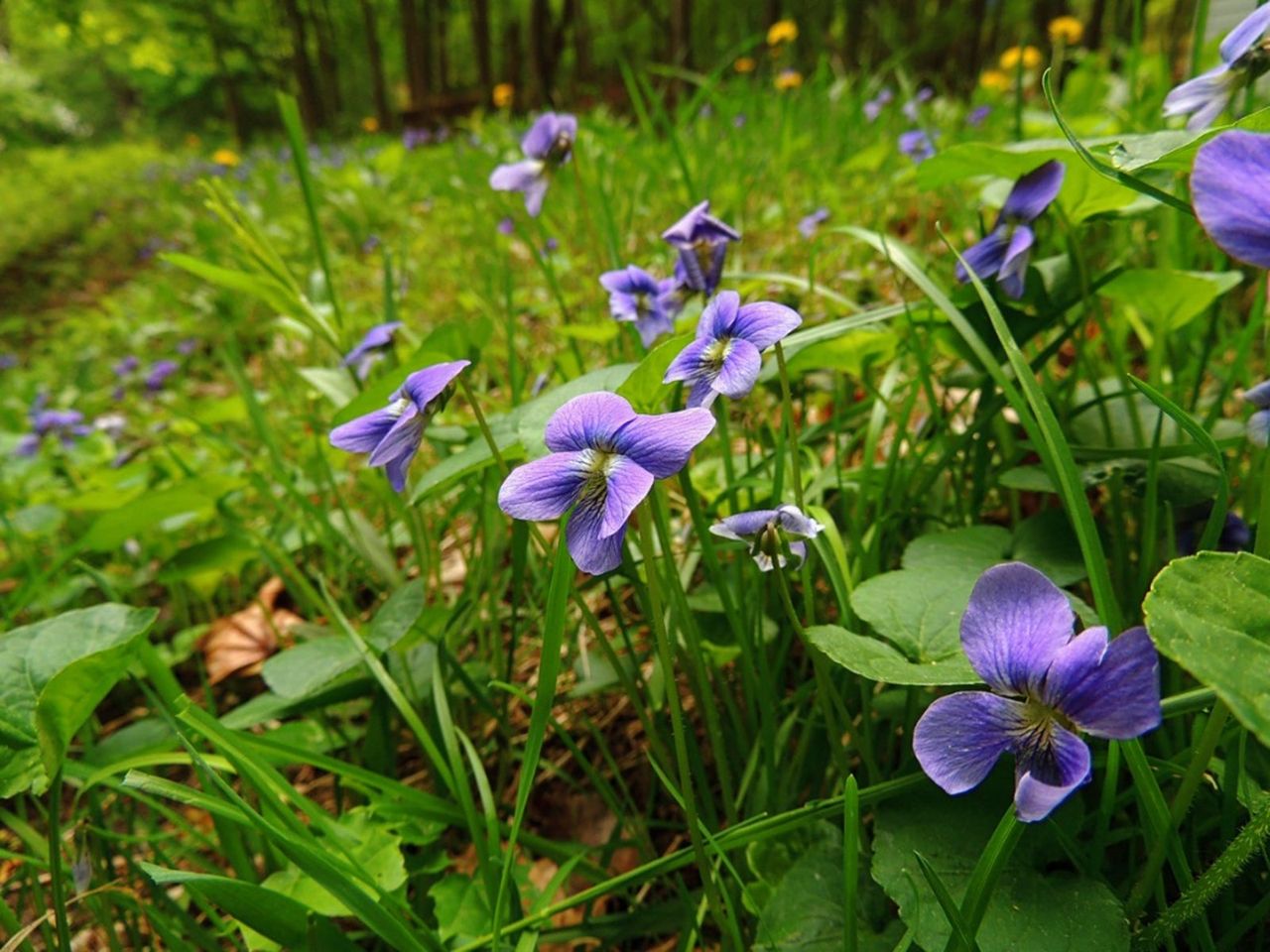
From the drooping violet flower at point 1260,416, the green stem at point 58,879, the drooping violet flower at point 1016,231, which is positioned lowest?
the green stem at point 58,879

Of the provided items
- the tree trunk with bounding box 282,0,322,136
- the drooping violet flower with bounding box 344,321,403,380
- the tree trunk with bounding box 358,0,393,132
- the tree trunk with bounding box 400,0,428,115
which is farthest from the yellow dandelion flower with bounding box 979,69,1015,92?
the tree trunk with bounding box 282,0,322,136

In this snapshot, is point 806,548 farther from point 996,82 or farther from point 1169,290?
point 996,82

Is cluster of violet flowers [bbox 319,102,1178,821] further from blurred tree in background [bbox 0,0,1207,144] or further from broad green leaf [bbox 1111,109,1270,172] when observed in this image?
blurred tree in background [bbox 0,0,1207,144]

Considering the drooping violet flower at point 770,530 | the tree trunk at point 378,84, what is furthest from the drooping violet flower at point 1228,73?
the tree trunk at point 378,84

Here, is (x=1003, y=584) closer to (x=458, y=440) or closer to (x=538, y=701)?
(x=538, y=701)

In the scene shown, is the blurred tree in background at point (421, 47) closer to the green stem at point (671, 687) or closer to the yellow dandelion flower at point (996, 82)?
the yellow dandelion flower at point (996, 82)

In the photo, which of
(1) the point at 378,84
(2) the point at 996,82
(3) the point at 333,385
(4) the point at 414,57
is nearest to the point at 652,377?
(3) the point at 333,385
